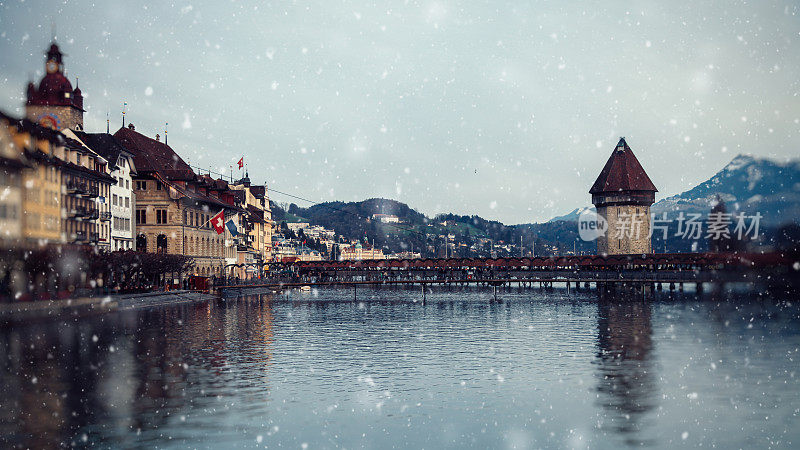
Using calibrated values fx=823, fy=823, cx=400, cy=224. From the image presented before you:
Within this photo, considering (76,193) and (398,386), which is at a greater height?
(76,193)

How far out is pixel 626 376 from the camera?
30109 mm

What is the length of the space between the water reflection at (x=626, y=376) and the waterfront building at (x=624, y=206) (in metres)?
76.3

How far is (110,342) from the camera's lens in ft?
131

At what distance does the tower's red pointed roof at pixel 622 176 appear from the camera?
13250 centimetres

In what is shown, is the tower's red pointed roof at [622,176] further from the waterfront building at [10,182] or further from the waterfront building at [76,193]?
the waterfront building at [10,182]

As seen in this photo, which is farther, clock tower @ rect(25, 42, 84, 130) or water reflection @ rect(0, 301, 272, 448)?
clock tower @ rect(25, 42, 84, 130)

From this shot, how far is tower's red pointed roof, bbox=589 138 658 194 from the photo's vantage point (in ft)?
435

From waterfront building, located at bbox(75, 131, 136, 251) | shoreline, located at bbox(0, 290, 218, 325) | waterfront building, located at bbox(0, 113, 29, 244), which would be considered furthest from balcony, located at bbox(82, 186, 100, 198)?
waterfront building, located at bbox(0, 113, 29, 244)

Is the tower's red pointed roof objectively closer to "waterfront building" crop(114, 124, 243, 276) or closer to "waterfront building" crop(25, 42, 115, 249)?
"waterfront building" crop(114, 124, 243, 276)

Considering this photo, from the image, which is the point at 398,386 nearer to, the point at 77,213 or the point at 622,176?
the point at 77,213

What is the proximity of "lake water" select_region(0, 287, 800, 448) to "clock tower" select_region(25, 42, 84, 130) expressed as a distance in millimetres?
50561

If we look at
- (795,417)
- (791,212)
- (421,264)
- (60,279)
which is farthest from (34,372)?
(791,212)

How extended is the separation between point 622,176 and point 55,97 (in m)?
85.4

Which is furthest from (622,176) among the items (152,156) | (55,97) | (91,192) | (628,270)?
(91,192)
